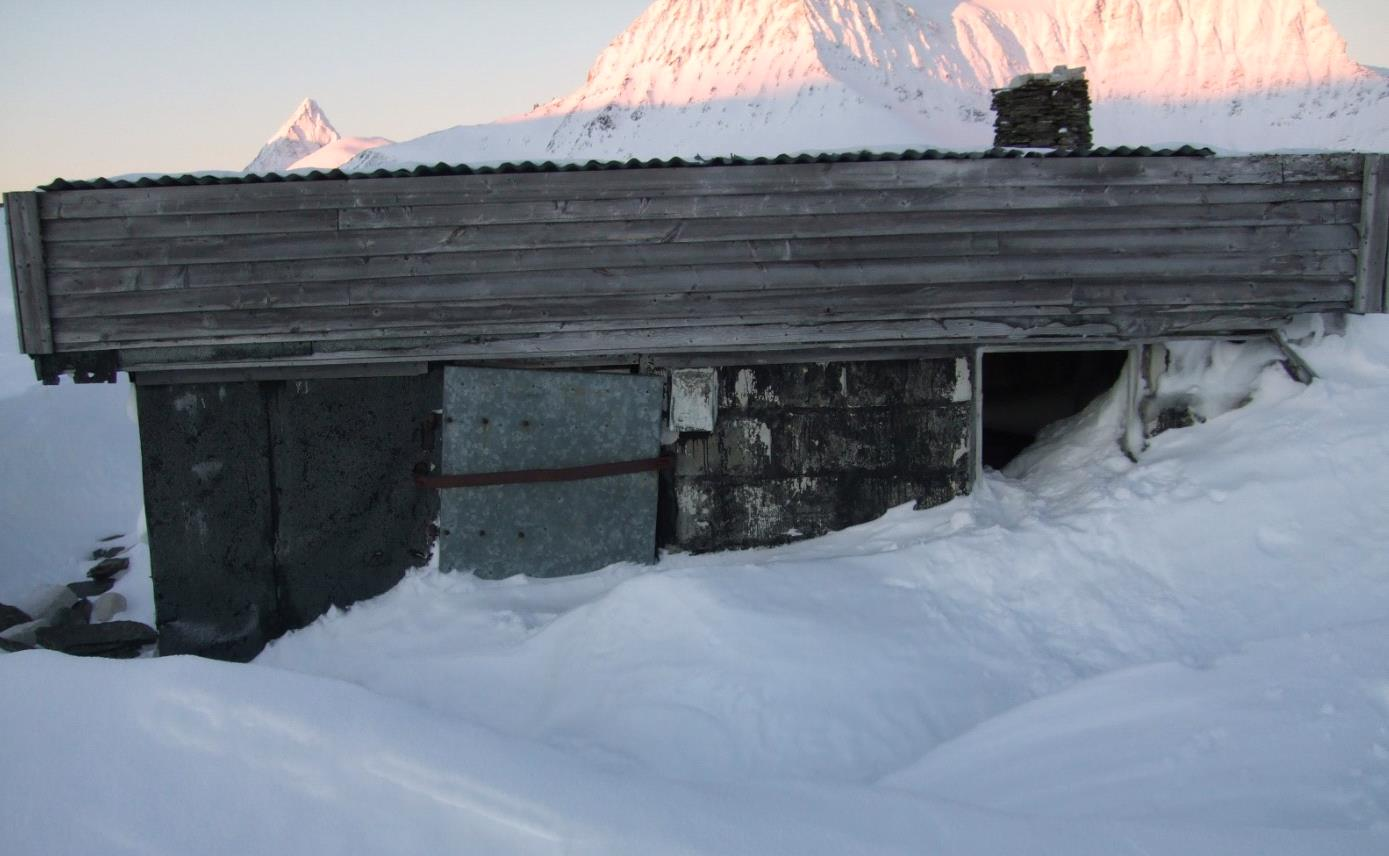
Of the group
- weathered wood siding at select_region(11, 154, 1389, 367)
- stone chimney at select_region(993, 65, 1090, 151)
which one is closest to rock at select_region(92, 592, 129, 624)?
weathered wood siding at select_region(11, 154, 1389, 367)

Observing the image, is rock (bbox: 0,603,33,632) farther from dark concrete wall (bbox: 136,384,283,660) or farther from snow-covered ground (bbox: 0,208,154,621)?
dark concrete wall (bbox: 136,384,283,660)

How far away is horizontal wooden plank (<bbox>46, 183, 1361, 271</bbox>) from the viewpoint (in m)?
6.93

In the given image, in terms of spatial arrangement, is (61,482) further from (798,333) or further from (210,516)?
(798,333)

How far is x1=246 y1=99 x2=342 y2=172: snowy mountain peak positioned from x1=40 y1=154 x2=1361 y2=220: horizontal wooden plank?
108280 mm

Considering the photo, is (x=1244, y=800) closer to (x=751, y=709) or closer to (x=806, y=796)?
(x=806, y=796)

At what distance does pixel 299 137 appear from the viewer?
352 ft

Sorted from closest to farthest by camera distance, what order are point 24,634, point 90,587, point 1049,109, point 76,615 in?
point 24,634 < point 1049,109 < point 76,615 < point 90,587

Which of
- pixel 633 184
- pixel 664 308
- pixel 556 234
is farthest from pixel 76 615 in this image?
pixel 633 184

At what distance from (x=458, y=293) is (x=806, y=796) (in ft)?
15.0

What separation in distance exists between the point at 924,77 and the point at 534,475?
85308 mm

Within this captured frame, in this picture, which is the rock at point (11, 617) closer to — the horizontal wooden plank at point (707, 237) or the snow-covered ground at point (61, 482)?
the snow-covered ground at point (61, 482)

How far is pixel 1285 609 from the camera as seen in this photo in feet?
18.5

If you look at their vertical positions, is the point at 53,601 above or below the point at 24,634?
below

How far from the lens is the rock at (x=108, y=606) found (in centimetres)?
1113
